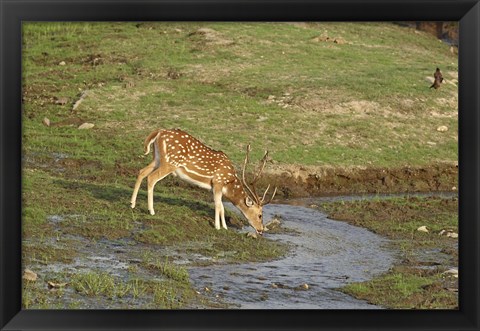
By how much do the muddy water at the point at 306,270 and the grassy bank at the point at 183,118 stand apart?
0.45 metres

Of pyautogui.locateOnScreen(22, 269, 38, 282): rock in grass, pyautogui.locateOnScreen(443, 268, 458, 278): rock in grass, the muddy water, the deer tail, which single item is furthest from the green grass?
pyautogui.locateOnScreen(22, 269, 38, 282): rock in grass

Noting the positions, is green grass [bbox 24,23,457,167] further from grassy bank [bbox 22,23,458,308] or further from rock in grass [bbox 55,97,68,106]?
rock in grass [bbox 55,97,68,106]

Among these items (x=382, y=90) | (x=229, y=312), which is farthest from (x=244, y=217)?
(x=382, y=90)

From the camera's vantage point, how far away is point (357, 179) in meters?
23.8

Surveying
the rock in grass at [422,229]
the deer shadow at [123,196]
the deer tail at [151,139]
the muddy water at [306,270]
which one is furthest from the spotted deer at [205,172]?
the rock in grass at [422,229]

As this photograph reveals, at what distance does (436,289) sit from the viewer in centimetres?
1522

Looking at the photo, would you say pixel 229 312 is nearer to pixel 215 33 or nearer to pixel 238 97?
pixel 238 97

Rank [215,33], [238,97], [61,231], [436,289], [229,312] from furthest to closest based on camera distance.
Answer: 1. [215,33]
2. [238,97]
3. [61,231]
4. [436,289]
5. [229,312]

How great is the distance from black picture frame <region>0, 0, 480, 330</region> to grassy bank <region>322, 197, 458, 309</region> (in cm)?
314

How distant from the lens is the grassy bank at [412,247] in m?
15.0

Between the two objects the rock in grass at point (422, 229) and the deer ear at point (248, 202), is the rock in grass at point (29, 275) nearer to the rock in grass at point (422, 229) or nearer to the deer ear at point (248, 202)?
the deer ear at point (248, 202)

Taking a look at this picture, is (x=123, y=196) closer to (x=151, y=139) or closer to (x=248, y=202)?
(x=151, y=139)
